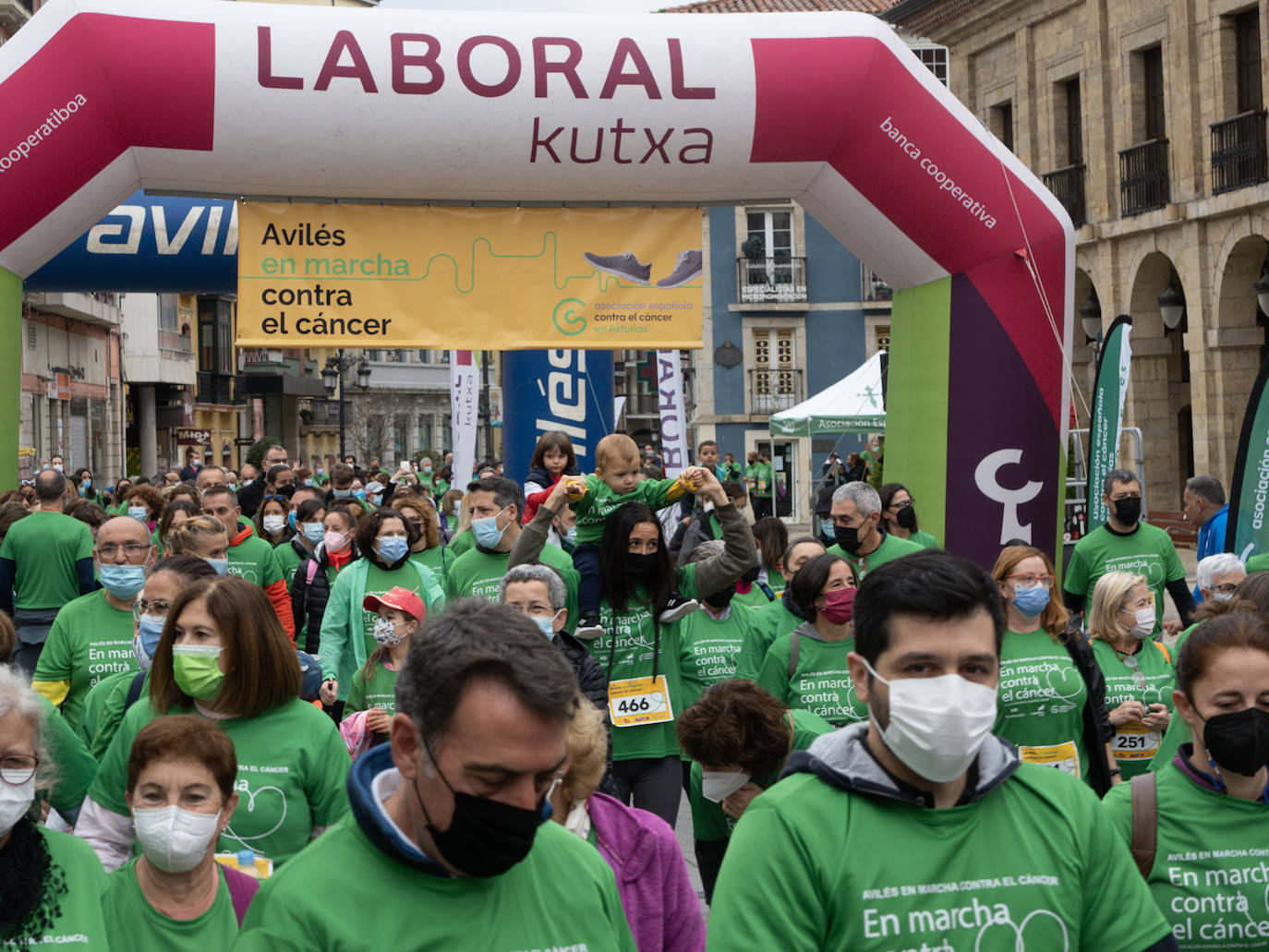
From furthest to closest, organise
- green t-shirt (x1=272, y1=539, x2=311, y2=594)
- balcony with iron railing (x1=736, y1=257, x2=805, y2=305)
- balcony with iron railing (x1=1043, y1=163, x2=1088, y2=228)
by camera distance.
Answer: balcony with iron railing (x1=736, y1=257, x2=805, y2=305)
balcony with iron railing (x1=1043, y1=163, x2=1088, y2=228)
green t-shirt (x1=272, y1=539, x2=311, y2=594)

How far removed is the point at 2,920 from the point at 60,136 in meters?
5.90

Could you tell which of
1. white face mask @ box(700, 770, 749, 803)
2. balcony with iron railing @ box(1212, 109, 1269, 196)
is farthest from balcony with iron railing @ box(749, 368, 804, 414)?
white face mask @ box(700, 770, 749, 803)

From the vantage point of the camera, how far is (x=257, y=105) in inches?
331

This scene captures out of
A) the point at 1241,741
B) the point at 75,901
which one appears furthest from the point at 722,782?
the point at 75,901

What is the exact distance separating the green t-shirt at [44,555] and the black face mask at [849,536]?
4.75m

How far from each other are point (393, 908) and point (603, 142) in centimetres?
698

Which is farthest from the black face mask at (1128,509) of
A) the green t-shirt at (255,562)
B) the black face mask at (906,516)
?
the green t-shirt at (255,562)

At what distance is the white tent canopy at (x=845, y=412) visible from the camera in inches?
901

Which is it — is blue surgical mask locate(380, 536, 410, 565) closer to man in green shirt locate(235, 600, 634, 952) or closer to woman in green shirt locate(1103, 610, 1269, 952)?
woman in green shirt locate(1103, 610, 1269, 952)

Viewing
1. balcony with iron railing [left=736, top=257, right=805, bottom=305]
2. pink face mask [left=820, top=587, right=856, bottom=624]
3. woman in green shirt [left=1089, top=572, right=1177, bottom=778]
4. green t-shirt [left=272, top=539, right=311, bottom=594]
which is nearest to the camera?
pink face mask [left=820, top=587, right=856, bottom=624]

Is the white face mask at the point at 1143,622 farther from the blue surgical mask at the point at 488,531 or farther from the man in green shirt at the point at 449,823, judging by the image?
the man in green shirt at the point at 449,823

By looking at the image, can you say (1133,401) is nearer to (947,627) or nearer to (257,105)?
(257,105)

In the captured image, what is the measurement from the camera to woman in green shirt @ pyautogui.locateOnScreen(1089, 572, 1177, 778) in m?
6.35

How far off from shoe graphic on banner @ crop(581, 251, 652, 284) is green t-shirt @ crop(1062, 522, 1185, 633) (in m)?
3.09
